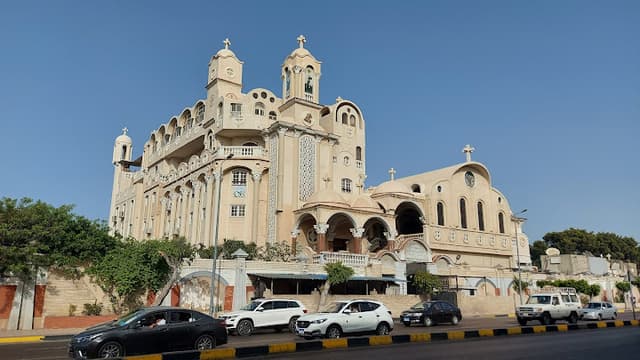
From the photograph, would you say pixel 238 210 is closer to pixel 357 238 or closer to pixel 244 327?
pixel 357 238

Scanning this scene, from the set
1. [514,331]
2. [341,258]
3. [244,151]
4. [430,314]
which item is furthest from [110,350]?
[244,151]

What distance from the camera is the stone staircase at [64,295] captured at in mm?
24578

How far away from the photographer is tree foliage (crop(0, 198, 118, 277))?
23302 millimetres

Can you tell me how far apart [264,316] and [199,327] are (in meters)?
7.18

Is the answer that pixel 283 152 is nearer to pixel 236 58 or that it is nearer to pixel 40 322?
pixel 236 58

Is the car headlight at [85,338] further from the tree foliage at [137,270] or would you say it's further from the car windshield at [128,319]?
the tree foliage at [137,270]

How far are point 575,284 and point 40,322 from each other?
46.5 metres

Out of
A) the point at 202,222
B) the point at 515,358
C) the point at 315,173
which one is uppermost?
the point at 315,173

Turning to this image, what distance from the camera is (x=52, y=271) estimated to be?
24859 millimetres

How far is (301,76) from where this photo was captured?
4619cm

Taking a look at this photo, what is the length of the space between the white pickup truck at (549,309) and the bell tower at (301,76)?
27.1m

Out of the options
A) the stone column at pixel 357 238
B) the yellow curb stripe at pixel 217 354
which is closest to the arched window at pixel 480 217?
the stone column at pixel 357 238

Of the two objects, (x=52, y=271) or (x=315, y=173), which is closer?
(x=52, y=271)

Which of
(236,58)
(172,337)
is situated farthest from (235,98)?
(172,337)
